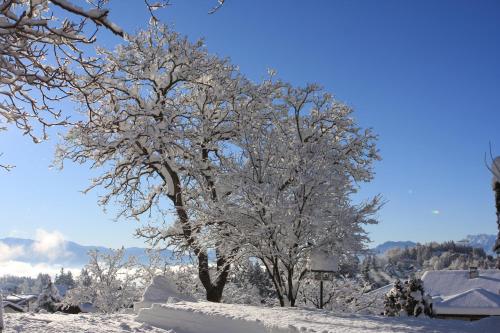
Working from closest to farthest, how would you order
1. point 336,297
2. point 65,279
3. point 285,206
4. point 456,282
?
point 285,206
point 336,297
point 456,282
point 65,279

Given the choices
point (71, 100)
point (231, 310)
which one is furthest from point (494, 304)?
point (71, 100)

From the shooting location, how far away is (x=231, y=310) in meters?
12.6

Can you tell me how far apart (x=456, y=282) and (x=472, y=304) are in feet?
28.7

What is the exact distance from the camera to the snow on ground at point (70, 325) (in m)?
Result: 10.0

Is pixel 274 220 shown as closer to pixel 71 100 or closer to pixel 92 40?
pixel 92 40

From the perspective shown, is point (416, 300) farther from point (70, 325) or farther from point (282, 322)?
point (70, 325)

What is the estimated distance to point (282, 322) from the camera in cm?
1020

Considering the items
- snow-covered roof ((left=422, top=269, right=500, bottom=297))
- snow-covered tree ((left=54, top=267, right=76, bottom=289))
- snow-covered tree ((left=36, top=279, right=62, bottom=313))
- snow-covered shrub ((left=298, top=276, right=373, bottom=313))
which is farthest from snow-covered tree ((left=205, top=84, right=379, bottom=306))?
snow-covered tree ((left=54, top=267, right=76, bottom=289))

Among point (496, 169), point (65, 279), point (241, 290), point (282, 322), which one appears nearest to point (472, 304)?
point (241, 290)

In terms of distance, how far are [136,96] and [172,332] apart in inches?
434

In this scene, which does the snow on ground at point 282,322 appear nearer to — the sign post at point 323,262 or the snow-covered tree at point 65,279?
the sign post at point 323,262

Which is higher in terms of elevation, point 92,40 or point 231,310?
point 92,40

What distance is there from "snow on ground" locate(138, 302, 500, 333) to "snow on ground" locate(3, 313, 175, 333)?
0.61 metres

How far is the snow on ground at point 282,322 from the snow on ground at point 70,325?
61 centimetres
